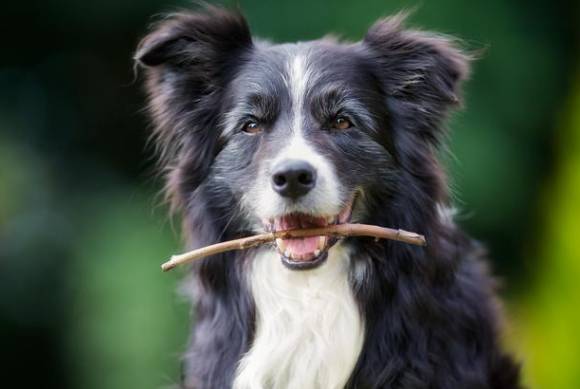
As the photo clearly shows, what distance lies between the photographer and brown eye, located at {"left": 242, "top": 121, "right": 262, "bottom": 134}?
3998 mm

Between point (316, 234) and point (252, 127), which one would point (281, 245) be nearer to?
point (316, 234)

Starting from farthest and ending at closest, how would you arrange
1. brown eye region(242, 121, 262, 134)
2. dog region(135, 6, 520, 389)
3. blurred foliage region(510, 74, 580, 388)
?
blurred foliage region(510, 74, 580, 388) < brown eye region(242, 121, 262, 134) < dog region(135, 6, 520, 389)

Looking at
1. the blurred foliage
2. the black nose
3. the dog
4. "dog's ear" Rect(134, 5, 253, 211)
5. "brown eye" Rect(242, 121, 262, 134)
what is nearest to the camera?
the black nose

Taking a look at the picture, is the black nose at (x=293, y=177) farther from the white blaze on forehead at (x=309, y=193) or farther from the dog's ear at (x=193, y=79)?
the dog's ear at (x=193, y=79)

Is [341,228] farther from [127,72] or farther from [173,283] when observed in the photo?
[127,72]

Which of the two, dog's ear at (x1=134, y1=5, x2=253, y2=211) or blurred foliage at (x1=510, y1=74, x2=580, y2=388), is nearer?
dog's ear at (x1=134, y1=5, x2=253, y2=211)

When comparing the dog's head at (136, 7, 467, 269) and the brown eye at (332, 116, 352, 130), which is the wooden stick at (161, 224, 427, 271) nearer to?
the dog's head at (136, 7, 467, 269)

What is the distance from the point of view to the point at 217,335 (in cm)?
409

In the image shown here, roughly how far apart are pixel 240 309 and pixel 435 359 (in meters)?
0.90

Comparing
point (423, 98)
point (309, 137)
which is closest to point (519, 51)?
point (423, 98)

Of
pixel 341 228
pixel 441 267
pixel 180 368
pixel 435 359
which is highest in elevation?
pixel 341 228

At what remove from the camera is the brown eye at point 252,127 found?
13.1 ft

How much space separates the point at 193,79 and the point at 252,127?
43 cm

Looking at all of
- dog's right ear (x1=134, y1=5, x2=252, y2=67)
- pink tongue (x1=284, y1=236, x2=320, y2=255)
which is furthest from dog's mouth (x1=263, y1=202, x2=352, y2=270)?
dog's right ear (x1=134, y1=5, x2=252, y2=67)
